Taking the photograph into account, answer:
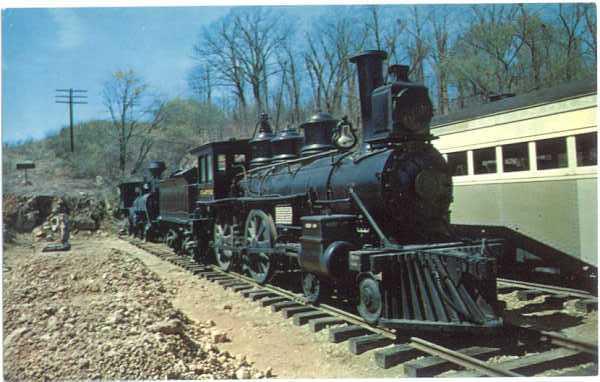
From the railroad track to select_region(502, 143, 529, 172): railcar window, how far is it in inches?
153

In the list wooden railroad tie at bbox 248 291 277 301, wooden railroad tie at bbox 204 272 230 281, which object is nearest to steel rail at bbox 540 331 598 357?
wooden railroad tie at bbox 248 291 277 301

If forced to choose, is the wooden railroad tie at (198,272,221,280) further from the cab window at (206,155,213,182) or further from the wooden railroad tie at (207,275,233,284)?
the cab window at (206,155,213,182)

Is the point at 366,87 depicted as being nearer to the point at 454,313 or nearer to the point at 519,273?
the point at 454,313

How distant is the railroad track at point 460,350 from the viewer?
A: 4.82 m

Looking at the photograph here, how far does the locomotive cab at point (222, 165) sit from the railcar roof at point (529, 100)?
15.2 feet

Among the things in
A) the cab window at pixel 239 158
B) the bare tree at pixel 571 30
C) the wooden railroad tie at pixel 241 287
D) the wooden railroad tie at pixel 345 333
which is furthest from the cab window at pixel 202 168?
the bare tree at pixel 571 30

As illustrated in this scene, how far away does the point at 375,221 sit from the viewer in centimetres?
710

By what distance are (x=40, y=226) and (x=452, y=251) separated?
2091 centimetres

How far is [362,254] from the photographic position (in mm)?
6102

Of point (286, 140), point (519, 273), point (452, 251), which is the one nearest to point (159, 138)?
point (286, 140)

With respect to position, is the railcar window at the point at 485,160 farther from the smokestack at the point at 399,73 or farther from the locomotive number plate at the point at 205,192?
the locomotive number plate at the point at 205,192

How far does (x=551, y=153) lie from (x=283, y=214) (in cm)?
455

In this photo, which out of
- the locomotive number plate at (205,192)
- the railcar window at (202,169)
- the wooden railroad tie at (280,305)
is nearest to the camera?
the wooden railroad tie at (280,305)

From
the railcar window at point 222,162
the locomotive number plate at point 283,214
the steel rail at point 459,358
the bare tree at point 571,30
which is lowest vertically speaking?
the steel rail at point 459,358
